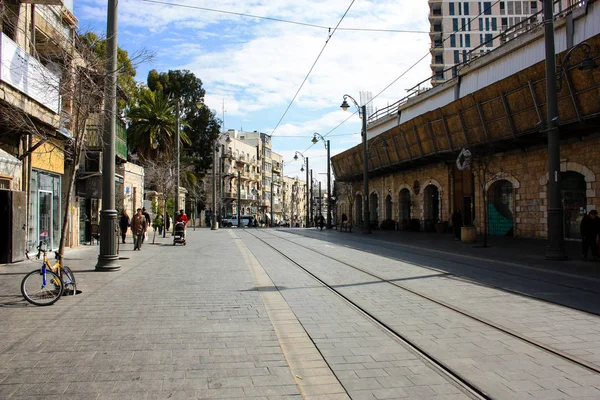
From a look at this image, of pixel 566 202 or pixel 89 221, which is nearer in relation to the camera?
pixel 566 202

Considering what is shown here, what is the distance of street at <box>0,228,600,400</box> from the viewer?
4539 millimetres

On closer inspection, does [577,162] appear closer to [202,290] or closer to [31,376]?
[202,290]

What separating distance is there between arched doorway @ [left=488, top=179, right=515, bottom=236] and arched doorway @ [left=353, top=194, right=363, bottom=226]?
26208 millimetres

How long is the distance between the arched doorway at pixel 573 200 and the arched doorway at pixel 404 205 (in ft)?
63.1

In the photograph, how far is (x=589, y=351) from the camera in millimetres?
5605

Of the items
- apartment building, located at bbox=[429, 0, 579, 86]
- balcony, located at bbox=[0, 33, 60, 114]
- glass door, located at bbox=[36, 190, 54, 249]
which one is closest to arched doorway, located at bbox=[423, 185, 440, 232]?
glass door, located at bbox=[36, 190, 54, 249]

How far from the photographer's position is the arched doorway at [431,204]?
36750 millimetres

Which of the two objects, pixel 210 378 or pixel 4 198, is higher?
pixel 4 198

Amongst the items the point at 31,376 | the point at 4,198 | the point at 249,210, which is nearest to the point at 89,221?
the point at 4,198

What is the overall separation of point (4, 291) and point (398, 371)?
8.04 metres

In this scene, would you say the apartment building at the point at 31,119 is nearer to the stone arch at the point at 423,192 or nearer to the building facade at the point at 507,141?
the building facade at the point at 507,141

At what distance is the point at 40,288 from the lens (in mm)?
8594

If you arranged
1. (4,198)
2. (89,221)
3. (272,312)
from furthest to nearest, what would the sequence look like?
(89,221)
(4,198)
(272,312)

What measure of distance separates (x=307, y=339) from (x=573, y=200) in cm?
2016
